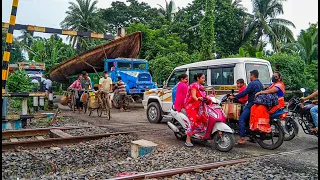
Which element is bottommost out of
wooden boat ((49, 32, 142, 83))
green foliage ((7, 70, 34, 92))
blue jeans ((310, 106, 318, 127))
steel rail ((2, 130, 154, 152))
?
steel rail ((2, 130, 154, 152))

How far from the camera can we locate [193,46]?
28.4m

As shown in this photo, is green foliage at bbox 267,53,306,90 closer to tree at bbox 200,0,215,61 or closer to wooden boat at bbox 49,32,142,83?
tree at bbox 200,0,215,61

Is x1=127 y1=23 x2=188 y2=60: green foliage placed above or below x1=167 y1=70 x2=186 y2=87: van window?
above

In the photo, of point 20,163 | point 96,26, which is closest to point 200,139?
point 20,163

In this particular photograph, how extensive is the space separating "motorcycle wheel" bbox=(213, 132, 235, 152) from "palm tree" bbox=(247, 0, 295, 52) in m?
27.0

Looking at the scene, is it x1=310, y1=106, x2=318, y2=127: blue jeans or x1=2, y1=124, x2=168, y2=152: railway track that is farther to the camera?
x1=310, y1=106, x2=318, y2=127: blue jeans

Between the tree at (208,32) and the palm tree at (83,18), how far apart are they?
18.7m

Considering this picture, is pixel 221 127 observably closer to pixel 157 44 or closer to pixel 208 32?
pixel 157 44

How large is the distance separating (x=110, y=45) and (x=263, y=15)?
857 inches

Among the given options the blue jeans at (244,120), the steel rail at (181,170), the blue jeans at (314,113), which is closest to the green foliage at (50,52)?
the blue jeans at (244,120)

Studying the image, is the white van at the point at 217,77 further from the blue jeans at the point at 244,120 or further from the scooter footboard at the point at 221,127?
the scooter footboard at the point at 221,127

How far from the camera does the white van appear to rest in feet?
27.9

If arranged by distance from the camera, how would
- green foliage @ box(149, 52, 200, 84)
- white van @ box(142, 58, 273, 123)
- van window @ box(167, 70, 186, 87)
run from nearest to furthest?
1. white van @ box(142, 58, 273, 123)
2. van window @ box(167, 70, 186, 87)
3. green foliage @ box(149, 52, 200, 84)

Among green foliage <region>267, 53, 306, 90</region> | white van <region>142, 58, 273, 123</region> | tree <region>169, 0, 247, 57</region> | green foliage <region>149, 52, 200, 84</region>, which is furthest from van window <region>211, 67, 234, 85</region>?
tree <region>169, 0, 247, 57</region>
